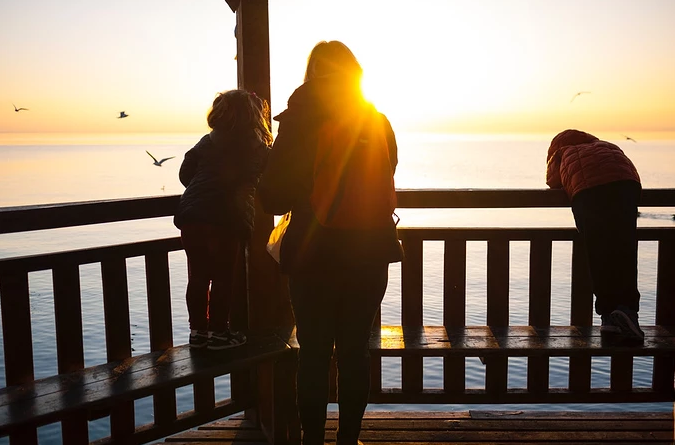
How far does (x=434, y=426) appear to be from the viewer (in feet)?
11.0

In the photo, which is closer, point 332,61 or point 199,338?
point 332,61

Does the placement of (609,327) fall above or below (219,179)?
below

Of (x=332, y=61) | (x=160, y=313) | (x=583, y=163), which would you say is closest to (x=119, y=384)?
(x=160, y=313)

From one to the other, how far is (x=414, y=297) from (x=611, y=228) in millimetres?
1081

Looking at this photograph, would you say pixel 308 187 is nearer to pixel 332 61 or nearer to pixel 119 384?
pixel 332 61

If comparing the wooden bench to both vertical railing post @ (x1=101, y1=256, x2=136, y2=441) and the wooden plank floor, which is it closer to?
vertical railing post @ (x1=101, y1=256, x2=136, y2=441)

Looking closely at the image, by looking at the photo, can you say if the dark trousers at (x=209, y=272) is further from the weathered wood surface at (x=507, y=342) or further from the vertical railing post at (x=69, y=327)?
the vertical railing post at (x=69, y=327)

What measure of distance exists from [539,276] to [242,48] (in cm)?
200

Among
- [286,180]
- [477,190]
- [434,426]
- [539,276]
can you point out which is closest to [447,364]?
[434,426]

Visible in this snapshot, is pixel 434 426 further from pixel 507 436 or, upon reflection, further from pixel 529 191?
pixel 529 191

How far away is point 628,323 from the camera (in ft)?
9.65

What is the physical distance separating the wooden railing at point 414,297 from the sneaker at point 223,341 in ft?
1.11

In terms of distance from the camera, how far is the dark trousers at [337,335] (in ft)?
7.38

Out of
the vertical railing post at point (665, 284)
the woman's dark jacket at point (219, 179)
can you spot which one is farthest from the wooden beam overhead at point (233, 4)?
the vertical railing post at point (665, 284)
